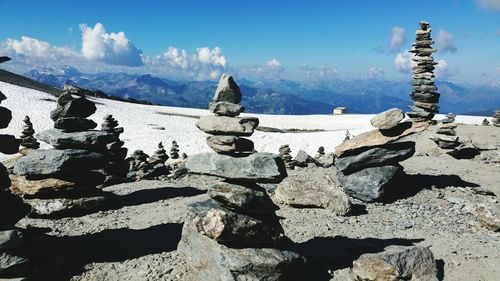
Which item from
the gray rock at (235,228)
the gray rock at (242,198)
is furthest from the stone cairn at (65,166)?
the gray rock at (242,198)

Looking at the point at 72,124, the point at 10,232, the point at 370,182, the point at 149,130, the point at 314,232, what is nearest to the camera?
the point at 10,232

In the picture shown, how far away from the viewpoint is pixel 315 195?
1888cm

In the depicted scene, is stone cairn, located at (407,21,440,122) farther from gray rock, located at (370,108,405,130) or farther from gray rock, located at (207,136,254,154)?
gray rock, located at (207,136,254,154)

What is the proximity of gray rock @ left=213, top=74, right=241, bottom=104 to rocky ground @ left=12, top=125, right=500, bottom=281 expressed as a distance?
5503 millimetres

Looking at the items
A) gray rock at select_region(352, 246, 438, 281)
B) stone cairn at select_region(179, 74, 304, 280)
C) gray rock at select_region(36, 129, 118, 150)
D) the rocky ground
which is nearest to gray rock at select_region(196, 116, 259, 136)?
stone cairn at select_region(179, 74, 304, 280)

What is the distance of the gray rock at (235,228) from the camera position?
11.0m

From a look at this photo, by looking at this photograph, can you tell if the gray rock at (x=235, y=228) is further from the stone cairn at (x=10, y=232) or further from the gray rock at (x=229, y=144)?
the stone cairn at (x=10, y=232)

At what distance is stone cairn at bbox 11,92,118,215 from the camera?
1694 cm

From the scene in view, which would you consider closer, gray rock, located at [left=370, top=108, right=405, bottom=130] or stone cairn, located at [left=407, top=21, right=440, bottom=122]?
gray rock, located at [left=370, top=108, right=405, bottom=130]

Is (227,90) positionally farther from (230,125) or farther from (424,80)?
(424,80)

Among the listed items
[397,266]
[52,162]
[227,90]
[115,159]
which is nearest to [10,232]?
[52,162]

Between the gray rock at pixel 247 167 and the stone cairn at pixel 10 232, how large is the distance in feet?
18.3

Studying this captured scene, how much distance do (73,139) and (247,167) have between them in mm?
9619

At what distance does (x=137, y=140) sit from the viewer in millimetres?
50500
